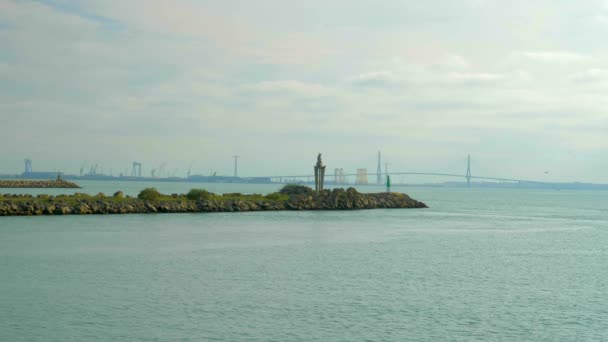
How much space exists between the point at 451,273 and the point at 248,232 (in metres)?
14.8

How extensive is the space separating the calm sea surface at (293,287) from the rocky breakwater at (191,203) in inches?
402

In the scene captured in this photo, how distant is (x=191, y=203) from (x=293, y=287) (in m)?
32.9

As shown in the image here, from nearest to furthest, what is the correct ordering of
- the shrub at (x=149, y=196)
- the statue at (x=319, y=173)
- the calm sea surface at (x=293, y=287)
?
the calm sea surface at (x=293, y=287) < the shrub at (x=149, y=196) < the statue at (x=319, y=173)

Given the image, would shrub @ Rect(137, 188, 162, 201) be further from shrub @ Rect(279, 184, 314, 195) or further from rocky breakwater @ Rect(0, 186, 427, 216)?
shrub @ Rect(279, 184, 314, 195)

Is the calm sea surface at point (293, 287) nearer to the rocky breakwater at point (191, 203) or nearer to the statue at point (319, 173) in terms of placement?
the rocky breakwater at point (191, 203)

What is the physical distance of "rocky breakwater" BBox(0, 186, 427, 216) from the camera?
4256 cm

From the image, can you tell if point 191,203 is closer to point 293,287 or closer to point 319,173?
point 319,173

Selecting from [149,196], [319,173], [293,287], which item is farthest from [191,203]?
[293,287]

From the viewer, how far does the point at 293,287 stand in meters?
17.0

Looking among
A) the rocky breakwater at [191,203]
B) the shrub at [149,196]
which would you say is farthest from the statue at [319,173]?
the shrub at [149,196]

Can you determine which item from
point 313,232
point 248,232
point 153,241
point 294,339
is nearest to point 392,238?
point 313,232

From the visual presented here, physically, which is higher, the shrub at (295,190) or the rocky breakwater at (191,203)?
the shrub at (295,190)

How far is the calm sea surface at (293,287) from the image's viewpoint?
12.5 metres

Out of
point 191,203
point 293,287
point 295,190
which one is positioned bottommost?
point 293,287
